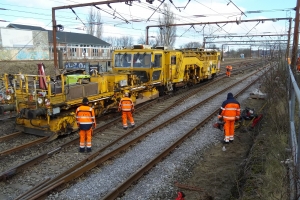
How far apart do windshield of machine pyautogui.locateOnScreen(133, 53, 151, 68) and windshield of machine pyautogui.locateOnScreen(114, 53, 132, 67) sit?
313mm

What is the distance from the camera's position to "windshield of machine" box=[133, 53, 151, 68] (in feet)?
44.8

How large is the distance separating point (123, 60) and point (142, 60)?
103 centimetres

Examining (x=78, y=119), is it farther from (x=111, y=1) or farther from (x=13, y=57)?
(x=13, y=57)

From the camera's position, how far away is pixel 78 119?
767 cm

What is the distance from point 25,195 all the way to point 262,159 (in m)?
4.95

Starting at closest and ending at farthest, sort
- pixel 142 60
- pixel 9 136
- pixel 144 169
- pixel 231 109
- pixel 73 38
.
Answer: pixel 144 169 < pixel 231 109 < pixel 9 136 < pixel 142 60 < pixel 73 38

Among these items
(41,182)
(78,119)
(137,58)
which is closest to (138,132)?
(78,119)

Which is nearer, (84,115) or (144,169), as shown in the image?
(144,169)

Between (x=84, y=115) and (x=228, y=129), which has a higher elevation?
(x=84, y=115)

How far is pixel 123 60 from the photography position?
14.1 meters

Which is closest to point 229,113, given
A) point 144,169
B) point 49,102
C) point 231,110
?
point 231,110

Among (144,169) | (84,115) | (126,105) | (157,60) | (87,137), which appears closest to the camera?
(144,169)

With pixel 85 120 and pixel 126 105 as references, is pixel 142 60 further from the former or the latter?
pixel 85 120

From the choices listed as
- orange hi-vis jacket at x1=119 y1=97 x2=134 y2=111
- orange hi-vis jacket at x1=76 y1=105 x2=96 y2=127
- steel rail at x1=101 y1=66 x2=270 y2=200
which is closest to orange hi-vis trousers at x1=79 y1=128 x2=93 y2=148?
orange hi-vis jacket at x1=76 y1=105 x2=96 y2=127
